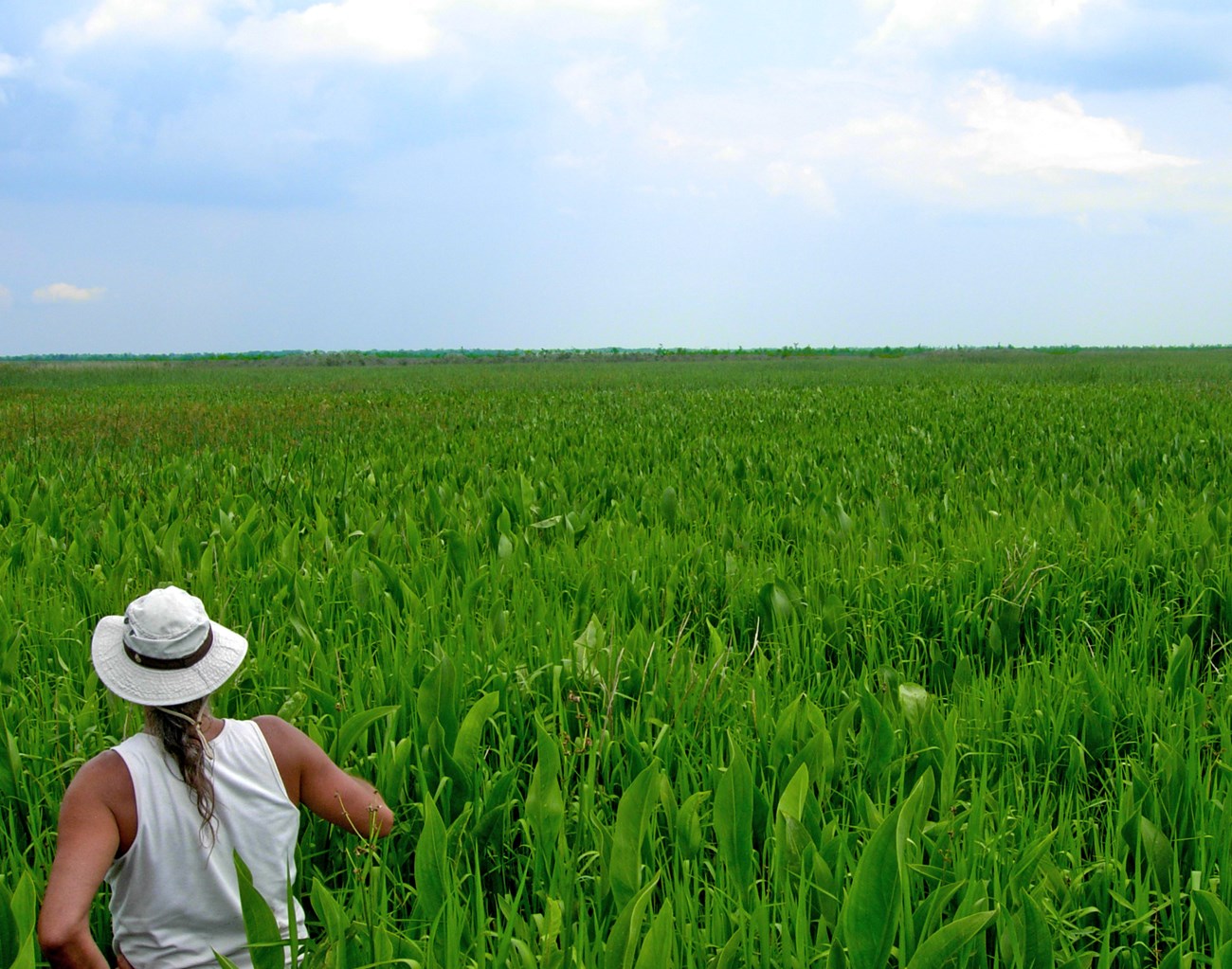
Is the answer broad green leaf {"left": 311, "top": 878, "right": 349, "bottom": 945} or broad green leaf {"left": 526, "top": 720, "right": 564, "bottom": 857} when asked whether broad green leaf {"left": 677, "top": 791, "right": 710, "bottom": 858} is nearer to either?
broad green leaf {"left": 526, "top": 720, "right": 564, "bottom": 857}

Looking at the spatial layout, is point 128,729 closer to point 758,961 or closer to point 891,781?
point 758,961

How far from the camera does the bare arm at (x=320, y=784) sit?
1760 millimetres

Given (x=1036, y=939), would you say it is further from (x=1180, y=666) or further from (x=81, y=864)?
(x=1180, y=666)

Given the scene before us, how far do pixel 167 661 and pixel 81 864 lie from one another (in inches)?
13.6

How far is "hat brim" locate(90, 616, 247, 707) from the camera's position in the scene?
1583mm

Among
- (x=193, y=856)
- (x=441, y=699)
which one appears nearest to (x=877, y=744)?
(x=441, y=699)

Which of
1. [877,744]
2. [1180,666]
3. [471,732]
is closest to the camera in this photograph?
[471,732]

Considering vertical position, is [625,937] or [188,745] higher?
[188,745]

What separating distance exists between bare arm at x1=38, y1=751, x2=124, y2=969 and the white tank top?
0.04 m

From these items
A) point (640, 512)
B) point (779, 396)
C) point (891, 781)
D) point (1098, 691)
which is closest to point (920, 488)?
point (640, 512)

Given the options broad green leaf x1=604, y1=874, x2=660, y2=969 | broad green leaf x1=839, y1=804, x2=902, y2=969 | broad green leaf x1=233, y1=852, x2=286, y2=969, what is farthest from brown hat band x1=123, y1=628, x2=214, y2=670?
broad green leaf x1=839, y1=804, x2=902, y2=969

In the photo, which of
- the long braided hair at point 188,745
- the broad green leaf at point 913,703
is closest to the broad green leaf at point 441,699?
the long braided hair at point 188,745

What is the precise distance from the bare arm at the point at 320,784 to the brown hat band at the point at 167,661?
192 millimetres

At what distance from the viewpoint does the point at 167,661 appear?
62.9 inches
